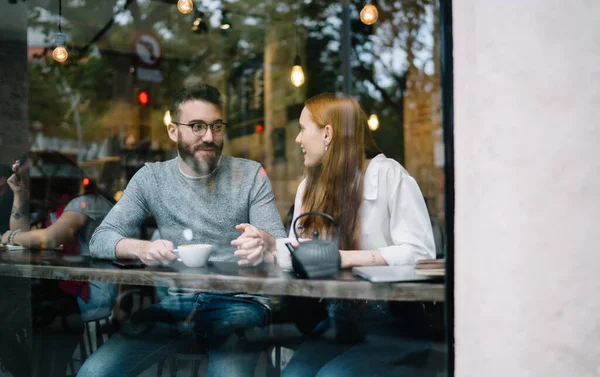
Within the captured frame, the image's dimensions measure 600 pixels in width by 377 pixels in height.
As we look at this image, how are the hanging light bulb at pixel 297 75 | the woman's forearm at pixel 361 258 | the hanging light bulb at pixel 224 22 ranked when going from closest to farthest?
the woman's forearm at pixel 361 258, the hanging light bulb at pixel 297 75, the hanging light bulb at pixel 224 22

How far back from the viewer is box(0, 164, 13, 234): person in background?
2545 millimetres

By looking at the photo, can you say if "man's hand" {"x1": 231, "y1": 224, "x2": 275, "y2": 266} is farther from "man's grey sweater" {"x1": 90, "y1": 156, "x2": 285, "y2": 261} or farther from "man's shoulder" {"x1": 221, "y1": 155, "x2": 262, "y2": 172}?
"man's shoulder" {"x1": 221, "y1": 155, "x2": 262, "y2": 172}

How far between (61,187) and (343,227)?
1946mm

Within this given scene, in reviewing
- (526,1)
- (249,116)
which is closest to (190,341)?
(526,1)

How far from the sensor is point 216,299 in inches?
80.9

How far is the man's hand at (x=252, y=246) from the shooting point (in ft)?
6.39

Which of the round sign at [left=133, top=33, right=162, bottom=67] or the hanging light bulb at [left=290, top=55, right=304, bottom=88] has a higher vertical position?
the round sign at [left=133, top=33, right=162, bottom=67]

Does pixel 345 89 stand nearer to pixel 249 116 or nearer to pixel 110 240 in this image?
pixel 110 240

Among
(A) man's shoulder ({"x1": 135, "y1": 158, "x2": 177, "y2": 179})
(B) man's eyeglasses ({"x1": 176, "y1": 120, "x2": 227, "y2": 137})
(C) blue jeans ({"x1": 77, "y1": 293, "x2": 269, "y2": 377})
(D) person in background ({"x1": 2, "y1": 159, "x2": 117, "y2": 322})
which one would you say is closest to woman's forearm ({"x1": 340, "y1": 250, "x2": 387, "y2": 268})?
(C) blue jeans ({"x1": 77, "y1": 293, "x2": 269, "y2": 377})

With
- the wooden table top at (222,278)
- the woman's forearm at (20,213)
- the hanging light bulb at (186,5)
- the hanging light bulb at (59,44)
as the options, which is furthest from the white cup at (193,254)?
the hanging light bulb at (186,5)

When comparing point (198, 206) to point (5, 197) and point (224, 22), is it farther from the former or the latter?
point (224, 22)

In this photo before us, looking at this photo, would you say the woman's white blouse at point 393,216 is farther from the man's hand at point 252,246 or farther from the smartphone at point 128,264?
the smartphone at point 128,264

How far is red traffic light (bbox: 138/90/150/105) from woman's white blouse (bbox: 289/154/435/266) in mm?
4487

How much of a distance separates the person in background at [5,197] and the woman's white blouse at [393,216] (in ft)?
5.27
